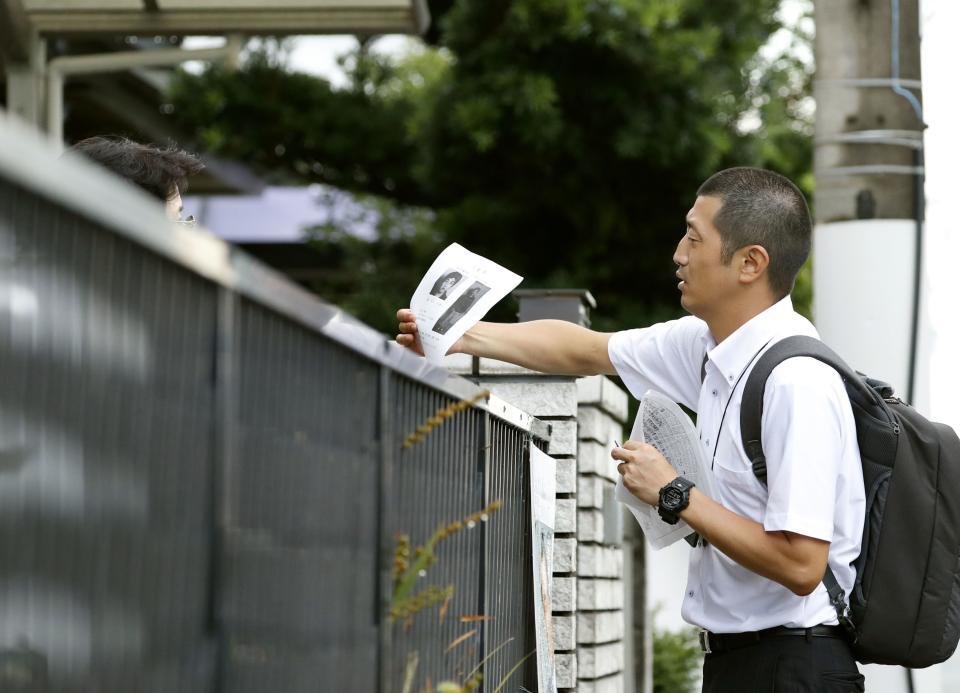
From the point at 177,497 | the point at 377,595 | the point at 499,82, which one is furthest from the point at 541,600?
the point at 499,82

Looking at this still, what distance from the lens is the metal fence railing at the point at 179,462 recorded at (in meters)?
1.39

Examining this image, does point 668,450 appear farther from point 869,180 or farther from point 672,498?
point 869,180

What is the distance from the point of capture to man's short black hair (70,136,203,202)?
306 cm

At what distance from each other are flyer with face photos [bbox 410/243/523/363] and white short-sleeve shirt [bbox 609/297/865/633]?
1.89 ft

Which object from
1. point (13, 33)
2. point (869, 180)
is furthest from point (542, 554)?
point (13, 33)

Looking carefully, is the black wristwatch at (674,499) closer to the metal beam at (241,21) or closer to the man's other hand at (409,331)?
the man's other hand at (409,331)

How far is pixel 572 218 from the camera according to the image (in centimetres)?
1085

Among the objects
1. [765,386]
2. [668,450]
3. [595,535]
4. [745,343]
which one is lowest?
[595,535]

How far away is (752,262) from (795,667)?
0.98 m

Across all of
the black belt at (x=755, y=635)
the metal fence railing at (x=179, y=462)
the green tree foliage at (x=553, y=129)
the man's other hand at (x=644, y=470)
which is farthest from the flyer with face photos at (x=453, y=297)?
the green tree foliage at (x=553, y=129)

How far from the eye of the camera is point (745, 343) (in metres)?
3.29

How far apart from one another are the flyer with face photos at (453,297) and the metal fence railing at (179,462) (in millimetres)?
838

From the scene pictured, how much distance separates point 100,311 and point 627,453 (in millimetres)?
1964

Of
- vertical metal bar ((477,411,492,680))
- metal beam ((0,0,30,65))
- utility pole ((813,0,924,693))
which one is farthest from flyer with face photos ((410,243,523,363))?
metal beam ((0,0,30,65))
